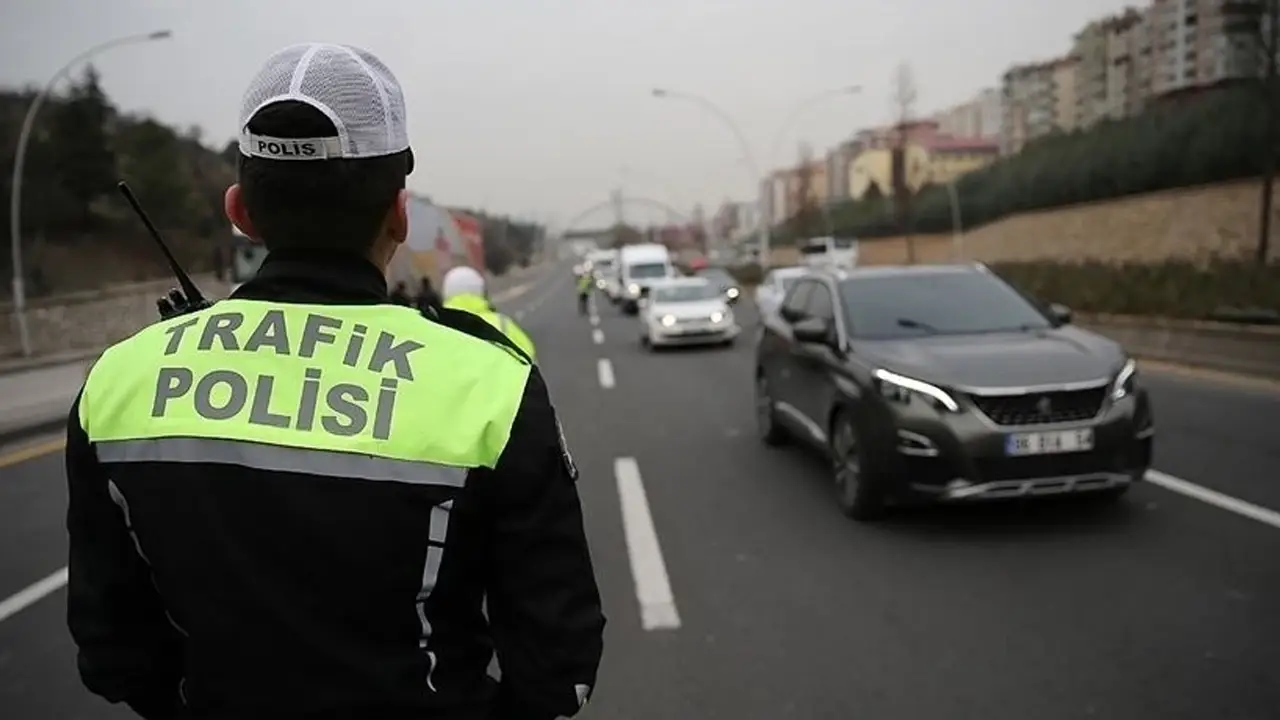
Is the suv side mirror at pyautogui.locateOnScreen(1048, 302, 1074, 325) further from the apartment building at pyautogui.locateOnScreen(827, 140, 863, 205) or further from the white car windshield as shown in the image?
the apartment building at pyautogui.locateOnScreen(827, 140, 863, 205)

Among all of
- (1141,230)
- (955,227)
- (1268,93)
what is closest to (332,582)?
(1268,93)

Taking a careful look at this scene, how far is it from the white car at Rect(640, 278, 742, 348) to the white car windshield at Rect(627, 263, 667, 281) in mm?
16646

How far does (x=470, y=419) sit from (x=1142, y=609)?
4535 millimetres

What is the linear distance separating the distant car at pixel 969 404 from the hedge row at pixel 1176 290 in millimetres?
8070

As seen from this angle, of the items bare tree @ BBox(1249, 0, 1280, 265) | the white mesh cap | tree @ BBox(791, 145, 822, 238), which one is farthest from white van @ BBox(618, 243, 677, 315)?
tree @ BBox(791, 145, 822, 238)

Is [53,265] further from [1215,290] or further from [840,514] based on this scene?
[840,514]

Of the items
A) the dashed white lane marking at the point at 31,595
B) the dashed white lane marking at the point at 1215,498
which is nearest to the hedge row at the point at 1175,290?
the dashed white lane marking at the point at 1215,498

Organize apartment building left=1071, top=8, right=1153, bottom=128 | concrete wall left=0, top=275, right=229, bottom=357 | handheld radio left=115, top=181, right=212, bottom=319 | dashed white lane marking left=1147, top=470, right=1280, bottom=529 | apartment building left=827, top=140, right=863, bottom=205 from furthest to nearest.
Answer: apartment building left=827, top=140, right=863, bottom=205, apartment building left=1071, top=8, right=1153, bottom=128, concrete wall left=0, top=275, right=229, bottom=357, dashed white lane marking left=1147, top=470, right=1280, bottom=529, handheld radio left=115, top=181, right=212, bottom=319

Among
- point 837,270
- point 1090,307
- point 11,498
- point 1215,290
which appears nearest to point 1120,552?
point 837,270

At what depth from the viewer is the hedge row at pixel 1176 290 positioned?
17000 mm

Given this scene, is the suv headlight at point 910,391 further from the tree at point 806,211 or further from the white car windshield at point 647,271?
the tree at point 806,211

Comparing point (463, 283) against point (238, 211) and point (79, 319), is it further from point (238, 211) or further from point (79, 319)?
point (79, 319)

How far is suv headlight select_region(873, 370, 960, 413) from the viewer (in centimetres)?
647

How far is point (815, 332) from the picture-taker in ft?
25.7
